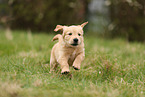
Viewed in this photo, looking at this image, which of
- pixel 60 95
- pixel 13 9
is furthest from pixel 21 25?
pixel 60 95

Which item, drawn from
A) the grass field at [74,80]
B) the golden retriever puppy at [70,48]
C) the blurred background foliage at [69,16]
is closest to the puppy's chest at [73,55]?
the golden retriever puppy at [70,48]

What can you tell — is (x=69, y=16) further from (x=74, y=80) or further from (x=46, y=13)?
(x=74, y=80)

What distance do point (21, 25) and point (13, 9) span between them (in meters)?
0.98

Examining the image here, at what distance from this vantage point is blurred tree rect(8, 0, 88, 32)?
29.7ft

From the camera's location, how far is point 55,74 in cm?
306

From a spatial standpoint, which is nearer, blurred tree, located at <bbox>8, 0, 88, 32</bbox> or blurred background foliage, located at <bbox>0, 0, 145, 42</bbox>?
blurred background foliage, located at <bbox>0, 0, 145, 42</bbox>

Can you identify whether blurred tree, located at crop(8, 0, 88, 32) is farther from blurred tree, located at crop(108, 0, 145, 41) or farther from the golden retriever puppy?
the golden retriever puppy

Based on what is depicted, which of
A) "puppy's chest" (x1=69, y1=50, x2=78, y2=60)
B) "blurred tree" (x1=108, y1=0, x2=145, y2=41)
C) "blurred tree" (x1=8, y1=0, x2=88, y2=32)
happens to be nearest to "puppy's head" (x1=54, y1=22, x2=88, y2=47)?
"puppy's chest" (x1=69, y1=50, x2=78, y2=60)

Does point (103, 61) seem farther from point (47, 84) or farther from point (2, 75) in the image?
point (2, 75)

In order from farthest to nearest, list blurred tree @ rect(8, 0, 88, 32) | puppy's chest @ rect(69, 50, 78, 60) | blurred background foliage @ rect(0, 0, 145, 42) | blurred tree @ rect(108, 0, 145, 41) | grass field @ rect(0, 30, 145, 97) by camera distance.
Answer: blurred tree @ rect(8, 0, 88, 32) < blurred background foliage @ rect(0, 0, 145, 42) < blurred tree @ rect(108, 0, 145, 41) < puppy's chest @ rect(69, 50, 78, 60) < grass field @ rect(0, 30, 145, 97)

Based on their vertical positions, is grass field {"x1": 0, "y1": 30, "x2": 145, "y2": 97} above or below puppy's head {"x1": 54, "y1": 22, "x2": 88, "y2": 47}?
below

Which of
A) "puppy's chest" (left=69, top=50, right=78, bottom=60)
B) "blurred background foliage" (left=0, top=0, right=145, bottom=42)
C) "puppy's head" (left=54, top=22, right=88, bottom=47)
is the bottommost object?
"puppy's chest" (left=69, top=50, right=78, bottom=60)

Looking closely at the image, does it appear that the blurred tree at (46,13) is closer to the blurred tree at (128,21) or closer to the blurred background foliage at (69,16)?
the blurred background foliage at (69,16)

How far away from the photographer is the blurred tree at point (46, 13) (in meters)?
9.05
